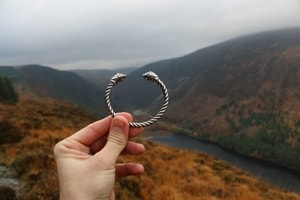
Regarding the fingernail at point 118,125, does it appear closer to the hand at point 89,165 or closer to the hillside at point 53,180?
the hand at point 89,165

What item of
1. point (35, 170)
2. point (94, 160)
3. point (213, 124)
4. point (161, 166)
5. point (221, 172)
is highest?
point (94, 160)

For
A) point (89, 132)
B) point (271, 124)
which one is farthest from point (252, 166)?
point (89, 132)

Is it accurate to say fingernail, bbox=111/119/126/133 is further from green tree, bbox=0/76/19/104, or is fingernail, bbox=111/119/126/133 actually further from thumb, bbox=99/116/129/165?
green tree, bbox=0/76/19/104

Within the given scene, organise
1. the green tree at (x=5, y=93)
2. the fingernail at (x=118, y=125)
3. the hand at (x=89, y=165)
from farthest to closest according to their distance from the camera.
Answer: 1. the green tree at (x=5, y=93)
2. the fingernail at (x=118, y=125)
3. the hand at (x=89, y=165)

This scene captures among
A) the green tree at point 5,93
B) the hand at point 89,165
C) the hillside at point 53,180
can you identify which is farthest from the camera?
the green tree at point 5,93

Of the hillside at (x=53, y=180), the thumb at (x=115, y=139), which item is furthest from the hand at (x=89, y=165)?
the hillside at (x=53, y=180)

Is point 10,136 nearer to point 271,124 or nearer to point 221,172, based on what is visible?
point 221,172

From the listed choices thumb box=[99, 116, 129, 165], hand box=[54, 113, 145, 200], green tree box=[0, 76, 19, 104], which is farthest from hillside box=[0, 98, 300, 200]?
green tree box=[0, 76, 19, 104]

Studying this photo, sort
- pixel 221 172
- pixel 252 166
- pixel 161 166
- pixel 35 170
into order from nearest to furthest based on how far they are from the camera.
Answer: pixel 35 170, pixel 161 166, pixel 221 172, pixel 252 166

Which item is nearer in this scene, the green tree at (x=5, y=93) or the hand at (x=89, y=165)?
the hand at (x=89, y=165)
